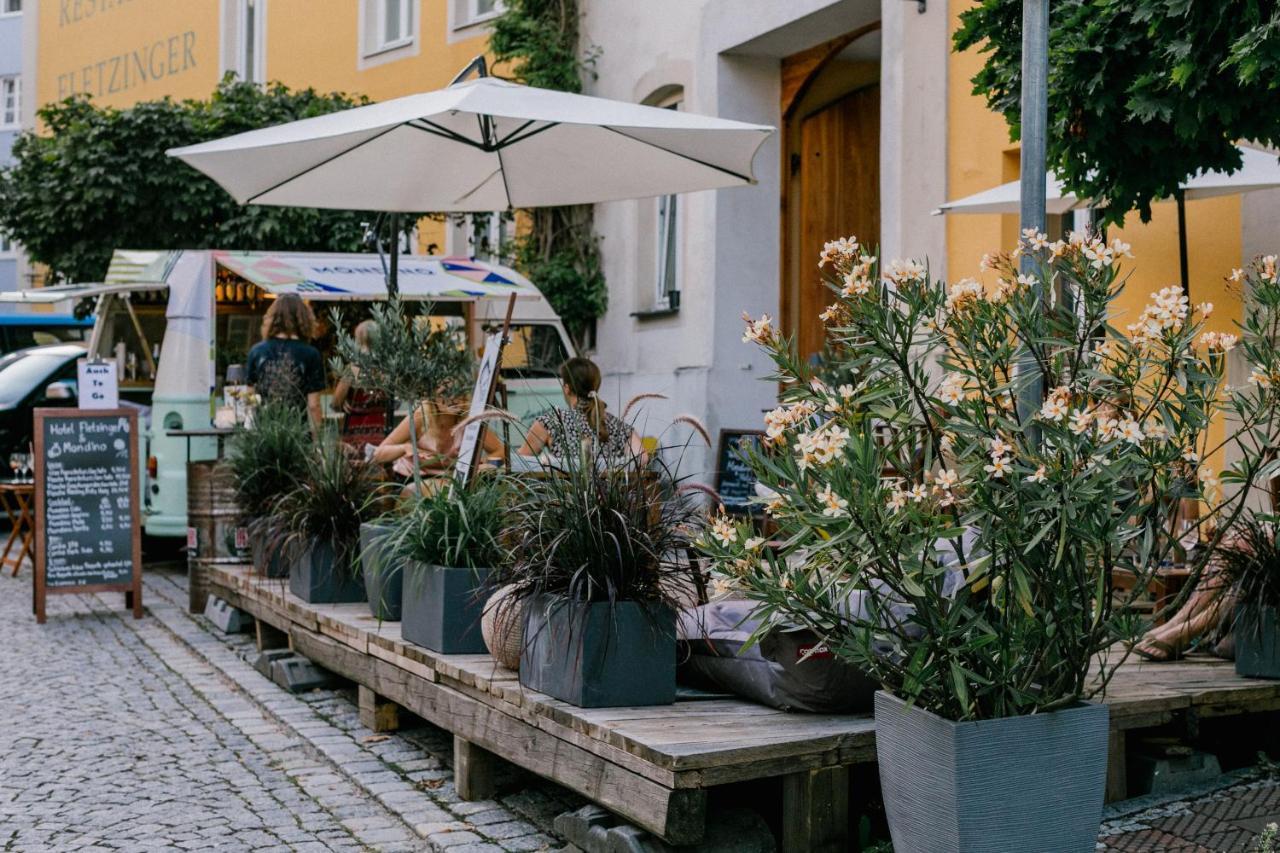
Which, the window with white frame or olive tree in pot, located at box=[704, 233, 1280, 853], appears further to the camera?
the window with white frame

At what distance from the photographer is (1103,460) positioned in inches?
126

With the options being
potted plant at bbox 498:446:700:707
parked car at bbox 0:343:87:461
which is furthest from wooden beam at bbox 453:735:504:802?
parked car at bbox 0:343:87:461

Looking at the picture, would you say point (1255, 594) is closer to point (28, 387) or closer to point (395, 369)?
point (395, 369)

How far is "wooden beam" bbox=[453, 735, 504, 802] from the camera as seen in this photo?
16.1ft

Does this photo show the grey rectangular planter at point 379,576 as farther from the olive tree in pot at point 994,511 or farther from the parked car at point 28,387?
the parked car at point 28,387

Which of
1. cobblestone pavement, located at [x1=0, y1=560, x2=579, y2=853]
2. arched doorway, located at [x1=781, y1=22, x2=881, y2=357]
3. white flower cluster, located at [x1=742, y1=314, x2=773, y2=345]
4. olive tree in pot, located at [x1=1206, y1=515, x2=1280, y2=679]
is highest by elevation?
arched doorway, located at [x1=781, y1=22, x2=881, y2=357]

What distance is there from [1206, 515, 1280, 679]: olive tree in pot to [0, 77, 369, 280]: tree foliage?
38.1 ft

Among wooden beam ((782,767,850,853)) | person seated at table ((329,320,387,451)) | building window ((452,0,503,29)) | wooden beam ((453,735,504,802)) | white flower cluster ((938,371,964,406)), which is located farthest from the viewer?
building window ((452,0,503,29))

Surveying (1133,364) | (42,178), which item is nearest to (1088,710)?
(1133,364)

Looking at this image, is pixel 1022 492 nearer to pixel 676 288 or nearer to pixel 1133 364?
pixel 1133 364

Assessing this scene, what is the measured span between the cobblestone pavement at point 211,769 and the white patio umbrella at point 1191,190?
3378 mm

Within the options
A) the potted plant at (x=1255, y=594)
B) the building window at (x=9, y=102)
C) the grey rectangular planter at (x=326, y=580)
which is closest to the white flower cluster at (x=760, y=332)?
the potted plant at (x=1255, y=594)

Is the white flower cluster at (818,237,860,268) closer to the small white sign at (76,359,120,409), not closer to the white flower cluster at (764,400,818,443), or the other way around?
the white flower cluster at (764,400,818,443)

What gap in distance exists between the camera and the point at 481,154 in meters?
8.35
